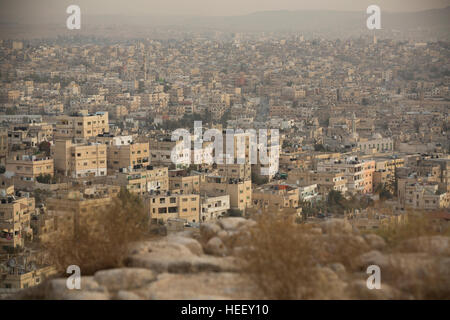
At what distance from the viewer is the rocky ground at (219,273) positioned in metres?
4.82

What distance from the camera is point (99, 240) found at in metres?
5.59

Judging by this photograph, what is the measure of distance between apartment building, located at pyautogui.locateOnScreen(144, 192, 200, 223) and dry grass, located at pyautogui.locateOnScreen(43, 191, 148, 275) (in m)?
5.21

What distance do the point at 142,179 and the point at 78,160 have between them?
5.83 ft

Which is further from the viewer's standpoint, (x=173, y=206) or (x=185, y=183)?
(x=185, y=183)

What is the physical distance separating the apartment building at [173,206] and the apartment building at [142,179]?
978mm

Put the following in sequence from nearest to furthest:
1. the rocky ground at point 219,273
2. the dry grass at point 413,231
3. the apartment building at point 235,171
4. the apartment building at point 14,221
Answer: the rocky ground at point 219,273 < the dry grass at point 413,231 < the apartment building at point 14,221 < the apartment building at point 235,171

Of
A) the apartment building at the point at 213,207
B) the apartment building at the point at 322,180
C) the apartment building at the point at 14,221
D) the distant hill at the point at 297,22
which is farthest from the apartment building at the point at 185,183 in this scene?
the distant hill at the point at 297,22

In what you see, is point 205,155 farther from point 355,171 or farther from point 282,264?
point 282,264

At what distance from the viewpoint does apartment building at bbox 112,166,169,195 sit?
12695 millimetres

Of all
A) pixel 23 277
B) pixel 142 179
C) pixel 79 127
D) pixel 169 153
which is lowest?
pixel 23 277

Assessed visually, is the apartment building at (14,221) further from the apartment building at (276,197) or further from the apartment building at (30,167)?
the apartment building at (276,197)

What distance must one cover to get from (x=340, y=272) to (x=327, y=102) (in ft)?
91.2

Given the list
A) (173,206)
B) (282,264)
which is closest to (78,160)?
(173,206)
